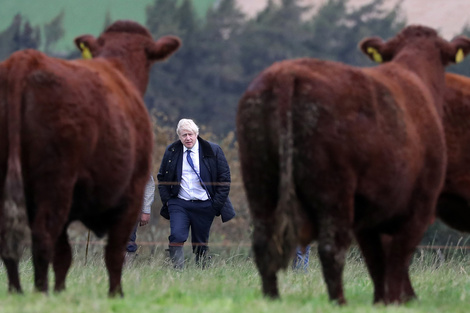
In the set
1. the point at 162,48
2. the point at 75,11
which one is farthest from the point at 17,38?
the point at 162,48

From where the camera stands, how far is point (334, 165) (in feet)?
21.9

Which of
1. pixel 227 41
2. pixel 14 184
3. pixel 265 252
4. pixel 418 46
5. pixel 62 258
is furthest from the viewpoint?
pixel 227 41

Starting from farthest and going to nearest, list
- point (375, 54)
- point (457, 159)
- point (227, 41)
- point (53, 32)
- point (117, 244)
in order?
point (53, 32) → point (227, 41) → point (375, 54) → point (457, 159) → point (117, 244)

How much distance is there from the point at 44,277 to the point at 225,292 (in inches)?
71.8

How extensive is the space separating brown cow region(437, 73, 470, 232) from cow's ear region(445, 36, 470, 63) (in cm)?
22

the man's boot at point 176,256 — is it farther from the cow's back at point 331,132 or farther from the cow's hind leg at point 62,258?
the cow's back at point 331,132

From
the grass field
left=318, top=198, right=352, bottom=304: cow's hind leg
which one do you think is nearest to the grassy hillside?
the grass field

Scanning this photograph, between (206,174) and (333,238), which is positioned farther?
(206,174)

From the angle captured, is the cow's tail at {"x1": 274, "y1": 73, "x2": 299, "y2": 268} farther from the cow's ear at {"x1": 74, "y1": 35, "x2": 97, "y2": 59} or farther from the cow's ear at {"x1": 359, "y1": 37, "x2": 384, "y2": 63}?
the cow's ear at {"x1": 74, "y1": 35, "x2": 97, "y2": 59}

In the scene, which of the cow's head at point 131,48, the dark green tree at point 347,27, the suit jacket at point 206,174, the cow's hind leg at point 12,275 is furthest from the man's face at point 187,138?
the dark green tree at point 347,27

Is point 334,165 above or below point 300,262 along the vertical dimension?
above

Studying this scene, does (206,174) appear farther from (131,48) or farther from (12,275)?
(12,275)

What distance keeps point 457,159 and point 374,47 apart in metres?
1.36

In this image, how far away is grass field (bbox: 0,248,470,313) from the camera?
6250 mm
